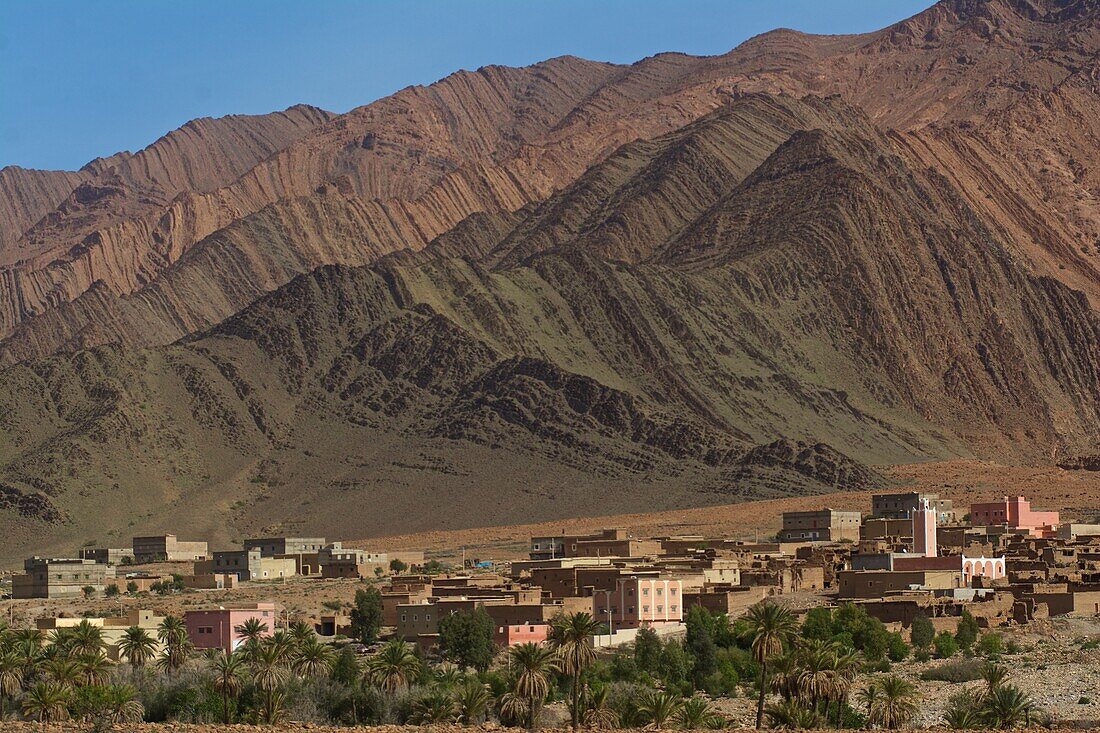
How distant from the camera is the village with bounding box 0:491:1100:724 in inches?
3679

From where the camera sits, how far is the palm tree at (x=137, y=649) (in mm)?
84512

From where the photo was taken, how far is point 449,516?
199 meters

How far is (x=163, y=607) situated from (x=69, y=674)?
1516 inches

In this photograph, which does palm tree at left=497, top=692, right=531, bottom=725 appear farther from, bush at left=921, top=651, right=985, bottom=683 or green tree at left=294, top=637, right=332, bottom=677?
bush at left=921, top=651, right=985, bottom=683

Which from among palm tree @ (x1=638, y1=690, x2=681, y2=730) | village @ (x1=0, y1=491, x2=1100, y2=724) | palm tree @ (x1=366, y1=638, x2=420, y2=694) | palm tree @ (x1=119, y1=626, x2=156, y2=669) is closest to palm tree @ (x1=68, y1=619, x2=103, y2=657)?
palm tree @ (x1=119, y1=626, x2=156, y2=669)

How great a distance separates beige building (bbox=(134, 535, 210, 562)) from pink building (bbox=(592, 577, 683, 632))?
6191cm

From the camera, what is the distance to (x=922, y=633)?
90.7 meters

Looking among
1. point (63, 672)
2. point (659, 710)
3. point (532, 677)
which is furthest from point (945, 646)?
point (63, 672)

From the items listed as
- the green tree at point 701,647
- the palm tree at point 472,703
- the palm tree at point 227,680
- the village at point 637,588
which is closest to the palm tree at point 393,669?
the village at point 637,588

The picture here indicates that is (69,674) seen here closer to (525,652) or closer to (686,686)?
(525,652)

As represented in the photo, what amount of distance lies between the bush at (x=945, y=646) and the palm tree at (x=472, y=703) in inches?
1031

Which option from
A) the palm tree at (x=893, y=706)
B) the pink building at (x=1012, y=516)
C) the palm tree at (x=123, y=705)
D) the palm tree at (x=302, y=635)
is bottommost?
the palm tree at (x=893, y=706)

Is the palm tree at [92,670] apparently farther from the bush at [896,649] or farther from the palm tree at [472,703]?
the bush at [896,649]

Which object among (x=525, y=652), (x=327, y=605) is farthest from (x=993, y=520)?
(x=525, y=652)
